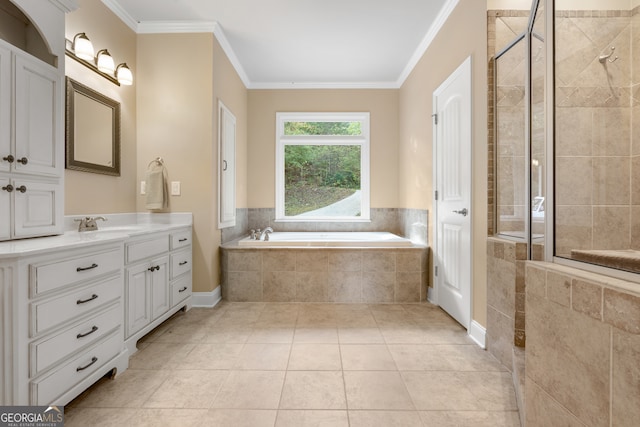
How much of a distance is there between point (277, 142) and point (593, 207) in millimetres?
3644

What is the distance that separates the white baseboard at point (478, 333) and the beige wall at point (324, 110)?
2328 millimetres

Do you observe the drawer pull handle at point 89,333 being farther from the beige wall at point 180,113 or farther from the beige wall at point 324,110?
the beige wall at point 324,110

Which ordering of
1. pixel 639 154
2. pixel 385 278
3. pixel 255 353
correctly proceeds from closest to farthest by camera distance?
1. pixel 639 154
2. pixel 255 353
3. pixel 385 278

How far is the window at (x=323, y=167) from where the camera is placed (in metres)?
4.46

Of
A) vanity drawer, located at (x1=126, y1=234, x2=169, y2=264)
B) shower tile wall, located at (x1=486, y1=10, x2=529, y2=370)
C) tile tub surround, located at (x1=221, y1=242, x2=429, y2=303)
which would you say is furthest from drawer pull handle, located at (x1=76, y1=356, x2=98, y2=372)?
shower tile wall, located at (x1=486, y1=10, x2=529, y2=370)

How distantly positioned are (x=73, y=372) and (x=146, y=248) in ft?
Answer: 2.91

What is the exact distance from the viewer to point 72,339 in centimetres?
147

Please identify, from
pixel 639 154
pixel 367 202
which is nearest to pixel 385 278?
pixel 367 202

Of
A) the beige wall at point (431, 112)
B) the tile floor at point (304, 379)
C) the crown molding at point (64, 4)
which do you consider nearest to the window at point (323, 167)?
the beige wall at point (431, 112)

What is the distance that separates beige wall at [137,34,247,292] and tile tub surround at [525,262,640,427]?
8.64ft

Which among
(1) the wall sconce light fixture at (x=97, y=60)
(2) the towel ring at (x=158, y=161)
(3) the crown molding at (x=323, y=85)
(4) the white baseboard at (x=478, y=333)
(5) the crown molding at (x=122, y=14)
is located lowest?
(4) the white baseboard at (x=478, y=333)

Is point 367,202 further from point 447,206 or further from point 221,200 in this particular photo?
point 221,200

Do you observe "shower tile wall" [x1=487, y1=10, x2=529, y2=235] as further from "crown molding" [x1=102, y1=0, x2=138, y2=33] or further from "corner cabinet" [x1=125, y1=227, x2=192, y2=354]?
"crown molding" [x1=102, y1=0, x2=138, y2=33]

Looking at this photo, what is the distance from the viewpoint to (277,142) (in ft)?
14.5
